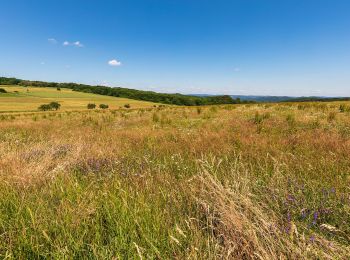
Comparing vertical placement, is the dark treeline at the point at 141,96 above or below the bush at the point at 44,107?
above

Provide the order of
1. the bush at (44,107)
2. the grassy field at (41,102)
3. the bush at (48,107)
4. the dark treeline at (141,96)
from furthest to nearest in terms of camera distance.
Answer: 1. the dark treeline at (141,96)
2. the grassy field at (41,102)
3. the bush at (48,107)
4. the bush at (44,107)

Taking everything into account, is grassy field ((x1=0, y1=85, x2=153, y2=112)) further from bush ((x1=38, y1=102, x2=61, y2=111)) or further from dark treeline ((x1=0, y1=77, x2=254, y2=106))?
dark treeline ((x1=0, y1=77, x2=254, y2=106))

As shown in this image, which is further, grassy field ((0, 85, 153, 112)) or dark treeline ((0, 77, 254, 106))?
dark treeline ((0, 77, 254, 106))

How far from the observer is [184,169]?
13.6 feet

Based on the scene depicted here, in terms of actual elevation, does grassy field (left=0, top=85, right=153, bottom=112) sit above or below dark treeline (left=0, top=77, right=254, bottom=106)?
below

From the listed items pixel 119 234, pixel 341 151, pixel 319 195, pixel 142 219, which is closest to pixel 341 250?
pixel 319 195

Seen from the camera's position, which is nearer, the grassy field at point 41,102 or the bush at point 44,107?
the bush at point 44,107

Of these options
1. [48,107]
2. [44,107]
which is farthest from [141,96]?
[44,107]

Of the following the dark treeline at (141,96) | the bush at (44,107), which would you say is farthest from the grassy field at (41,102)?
the dark treeline at (141,96)

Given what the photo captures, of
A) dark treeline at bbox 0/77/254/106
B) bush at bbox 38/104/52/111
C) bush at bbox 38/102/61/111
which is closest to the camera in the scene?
bush at bbox 38/104/52/111

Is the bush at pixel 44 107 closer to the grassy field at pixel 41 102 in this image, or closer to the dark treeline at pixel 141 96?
the grassy field at pixel 41 102

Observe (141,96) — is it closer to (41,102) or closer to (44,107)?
(41,102)

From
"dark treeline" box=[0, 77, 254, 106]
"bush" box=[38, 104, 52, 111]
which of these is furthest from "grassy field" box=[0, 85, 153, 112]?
"dark treeline" box=[0, 77, 254, 106]

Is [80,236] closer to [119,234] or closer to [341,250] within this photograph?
[119,234]
